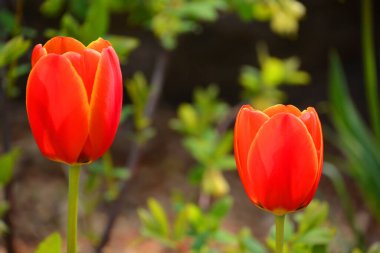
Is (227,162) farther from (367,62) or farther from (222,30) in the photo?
(222,30)

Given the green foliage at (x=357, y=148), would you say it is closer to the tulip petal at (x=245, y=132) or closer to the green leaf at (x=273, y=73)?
the green leaf at (x=273, y=73)

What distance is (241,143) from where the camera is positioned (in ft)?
1.60

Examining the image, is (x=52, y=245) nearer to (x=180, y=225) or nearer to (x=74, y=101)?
(x=74, y=101)

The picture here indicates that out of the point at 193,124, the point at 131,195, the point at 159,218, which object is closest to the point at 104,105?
the point at 159,218

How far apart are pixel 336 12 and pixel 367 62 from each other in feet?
2.00

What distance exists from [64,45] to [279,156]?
175 millimetres

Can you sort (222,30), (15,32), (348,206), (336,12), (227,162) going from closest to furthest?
(15,32) → (227,162) → (348,206) → (222,30) → (336,12)

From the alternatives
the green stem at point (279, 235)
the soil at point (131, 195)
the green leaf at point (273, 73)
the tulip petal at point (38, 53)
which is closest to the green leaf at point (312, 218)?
the green stem at point (279, 235)

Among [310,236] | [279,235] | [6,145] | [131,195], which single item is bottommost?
[131,195]

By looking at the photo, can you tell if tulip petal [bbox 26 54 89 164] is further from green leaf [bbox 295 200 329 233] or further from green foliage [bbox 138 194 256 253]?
green foliage [bbox 138 194 256 253]

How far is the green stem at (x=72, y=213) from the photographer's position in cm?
50

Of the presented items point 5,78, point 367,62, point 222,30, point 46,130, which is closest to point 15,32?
point 5,78

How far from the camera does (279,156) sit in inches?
18.6

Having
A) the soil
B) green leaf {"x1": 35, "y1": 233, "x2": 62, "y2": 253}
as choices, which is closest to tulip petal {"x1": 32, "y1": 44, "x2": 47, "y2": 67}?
green leaf {"x1": 35, "y1": 233, "x2": 62, "y2": 253}
